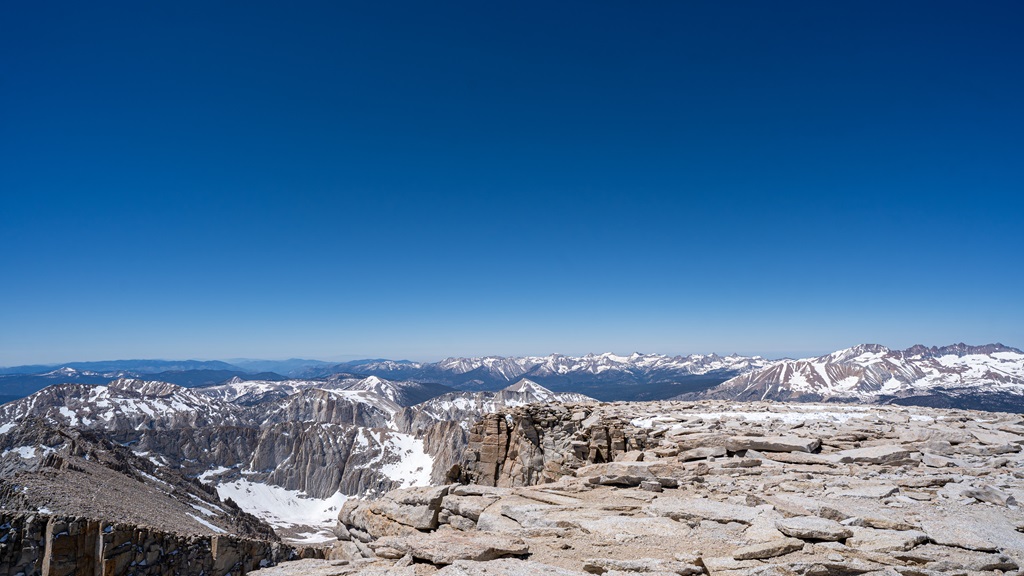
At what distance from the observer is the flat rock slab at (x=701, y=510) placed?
38.9 ft

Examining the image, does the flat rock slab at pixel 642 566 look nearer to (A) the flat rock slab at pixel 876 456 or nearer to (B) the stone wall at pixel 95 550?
(B) the stone wall at pixel 95 550

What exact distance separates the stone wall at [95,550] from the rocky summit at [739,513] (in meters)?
5.19

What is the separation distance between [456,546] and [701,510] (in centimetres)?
645

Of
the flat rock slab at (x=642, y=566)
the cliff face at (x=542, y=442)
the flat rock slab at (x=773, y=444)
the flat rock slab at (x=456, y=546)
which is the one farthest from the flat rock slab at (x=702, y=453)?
the flat rock slab at (x=642, y=566)

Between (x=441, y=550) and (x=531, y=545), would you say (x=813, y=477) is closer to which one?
(x=531, y=545)

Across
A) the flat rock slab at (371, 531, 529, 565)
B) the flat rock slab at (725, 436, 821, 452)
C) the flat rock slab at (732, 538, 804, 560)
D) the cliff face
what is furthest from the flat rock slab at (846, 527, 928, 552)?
the cliff face

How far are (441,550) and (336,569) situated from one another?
115 inches

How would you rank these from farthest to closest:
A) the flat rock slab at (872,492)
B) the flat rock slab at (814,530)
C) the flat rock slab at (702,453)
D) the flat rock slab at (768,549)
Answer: the flat rock slab at (702,453)
the flat rock slab at (872,492)
the flat rock slab at (814,530)
the flat rock slab at (768,549)

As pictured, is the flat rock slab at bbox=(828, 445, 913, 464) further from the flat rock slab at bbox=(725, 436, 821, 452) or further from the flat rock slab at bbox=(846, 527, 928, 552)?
the flat rock slab at bbox=(846, 527, 928, 552)

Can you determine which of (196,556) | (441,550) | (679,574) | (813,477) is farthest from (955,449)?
(196,556)

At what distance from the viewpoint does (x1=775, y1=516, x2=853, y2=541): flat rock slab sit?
33.1 feet

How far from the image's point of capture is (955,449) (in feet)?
70.5

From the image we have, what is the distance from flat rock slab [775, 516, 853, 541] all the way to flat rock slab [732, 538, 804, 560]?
0.38 m

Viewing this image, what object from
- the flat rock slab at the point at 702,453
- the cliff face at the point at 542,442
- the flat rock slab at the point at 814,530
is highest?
the flat rock slab at the point at 814,530
